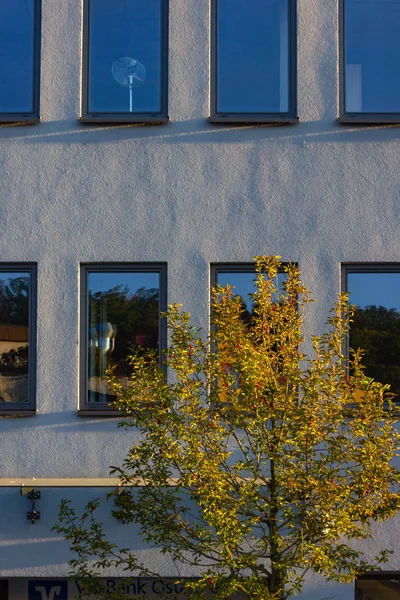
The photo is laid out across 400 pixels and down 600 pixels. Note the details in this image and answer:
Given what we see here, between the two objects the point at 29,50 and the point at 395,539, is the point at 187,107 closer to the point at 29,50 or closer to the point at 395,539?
the point at 29,50

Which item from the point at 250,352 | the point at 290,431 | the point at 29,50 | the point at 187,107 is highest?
the point at 29,50

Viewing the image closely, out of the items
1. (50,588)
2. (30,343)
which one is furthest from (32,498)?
(30,343)

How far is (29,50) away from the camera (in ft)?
32.4

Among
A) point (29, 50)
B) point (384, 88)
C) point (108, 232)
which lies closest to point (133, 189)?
point (108, 232)

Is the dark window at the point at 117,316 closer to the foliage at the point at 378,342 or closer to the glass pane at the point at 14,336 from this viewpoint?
the glass pane at the point at 14,336

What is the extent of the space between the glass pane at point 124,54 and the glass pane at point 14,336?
6.41ft

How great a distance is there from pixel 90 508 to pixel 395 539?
300 centimetres

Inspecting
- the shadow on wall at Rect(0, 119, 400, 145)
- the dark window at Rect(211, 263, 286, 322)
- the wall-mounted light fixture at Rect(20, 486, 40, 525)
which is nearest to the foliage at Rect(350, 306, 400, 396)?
the dark window at Rect(211, 263, 286, 322)

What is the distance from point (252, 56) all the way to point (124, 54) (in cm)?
131

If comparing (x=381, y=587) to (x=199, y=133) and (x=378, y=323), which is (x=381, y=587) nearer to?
(x=378, y=323)

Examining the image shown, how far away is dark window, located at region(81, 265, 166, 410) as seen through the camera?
31.4ft

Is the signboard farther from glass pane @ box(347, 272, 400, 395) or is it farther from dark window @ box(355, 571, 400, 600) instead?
glass pane @ box(347, 272, 400, 395)

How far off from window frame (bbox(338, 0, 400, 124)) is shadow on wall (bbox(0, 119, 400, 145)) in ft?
0.24

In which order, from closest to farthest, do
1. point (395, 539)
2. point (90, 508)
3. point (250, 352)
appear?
point (250, 352) → point (90, 508) → point (395, 539)
